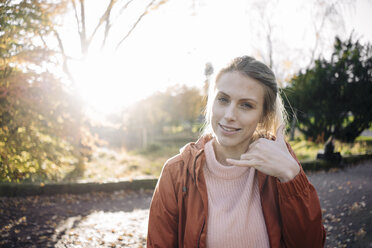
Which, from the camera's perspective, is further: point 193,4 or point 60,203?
point 193,4

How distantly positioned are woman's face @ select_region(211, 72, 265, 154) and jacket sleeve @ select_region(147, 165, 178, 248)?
0.50 metres

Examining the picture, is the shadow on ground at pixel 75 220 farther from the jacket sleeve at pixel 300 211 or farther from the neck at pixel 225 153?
the jacket sleeve at pixel 300 211

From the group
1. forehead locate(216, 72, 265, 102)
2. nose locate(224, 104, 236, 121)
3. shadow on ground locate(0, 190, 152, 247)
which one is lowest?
shadow on ground locate(0, 190, 152, 247)

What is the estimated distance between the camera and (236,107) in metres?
1.77

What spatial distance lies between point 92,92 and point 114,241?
543 cm

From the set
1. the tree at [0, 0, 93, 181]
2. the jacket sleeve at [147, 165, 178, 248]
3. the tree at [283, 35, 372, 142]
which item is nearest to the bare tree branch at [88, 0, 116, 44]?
the tree at [0, 0, 93, 181]

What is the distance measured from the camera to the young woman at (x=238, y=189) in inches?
61.6

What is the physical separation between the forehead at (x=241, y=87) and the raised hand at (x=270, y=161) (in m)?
0.41

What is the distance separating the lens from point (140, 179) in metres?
8.31

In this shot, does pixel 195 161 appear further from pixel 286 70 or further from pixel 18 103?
pixel 286 70

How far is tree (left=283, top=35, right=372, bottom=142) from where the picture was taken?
481 inches

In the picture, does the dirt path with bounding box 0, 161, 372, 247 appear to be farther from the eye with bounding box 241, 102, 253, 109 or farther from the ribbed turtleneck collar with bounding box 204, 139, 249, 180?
the eye with bounding box 241, 102, 253, 109

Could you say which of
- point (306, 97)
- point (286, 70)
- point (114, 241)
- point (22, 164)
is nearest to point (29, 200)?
point (114, 241)

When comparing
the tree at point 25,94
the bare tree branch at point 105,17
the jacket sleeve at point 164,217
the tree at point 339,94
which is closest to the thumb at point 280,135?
the jacket sleeve at point 164,217
